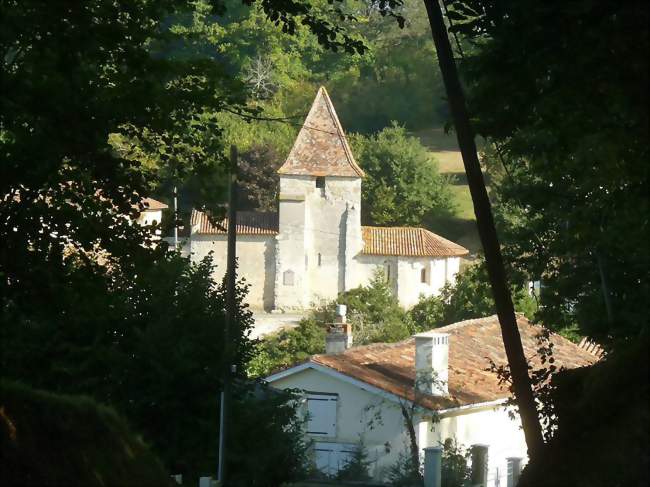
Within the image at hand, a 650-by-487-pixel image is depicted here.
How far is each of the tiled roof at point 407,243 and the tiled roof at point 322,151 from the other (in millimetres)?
4108

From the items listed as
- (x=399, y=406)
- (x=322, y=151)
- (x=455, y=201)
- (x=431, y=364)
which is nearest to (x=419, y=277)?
(x=322, y=151)

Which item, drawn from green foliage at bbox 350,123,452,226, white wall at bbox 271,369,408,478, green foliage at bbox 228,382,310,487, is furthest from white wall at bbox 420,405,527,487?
green foliage at bbox 350,123,452,226

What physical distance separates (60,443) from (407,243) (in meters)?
65.7

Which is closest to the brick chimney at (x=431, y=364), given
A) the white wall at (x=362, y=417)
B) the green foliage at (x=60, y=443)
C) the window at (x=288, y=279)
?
the white wall at (x=362, y=417)

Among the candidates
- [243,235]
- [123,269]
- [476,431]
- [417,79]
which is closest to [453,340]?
[476,431]

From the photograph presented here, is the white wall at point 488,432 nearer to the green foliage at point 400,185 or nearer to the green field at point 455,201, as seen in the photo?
the green field at point 455,201

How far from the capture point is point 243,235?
75.1 metres

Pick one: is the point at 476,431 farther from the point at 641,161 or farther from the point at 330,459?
the point at 641,161

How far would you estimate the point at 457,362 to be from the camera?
113 feet

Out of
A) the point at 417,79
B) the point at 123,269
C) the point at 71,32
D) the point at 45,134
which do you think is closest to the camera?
the point at 71,32

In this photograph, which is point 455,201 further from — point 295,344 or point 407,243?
point 295,344

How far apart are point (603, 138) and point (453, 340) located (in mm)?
28378

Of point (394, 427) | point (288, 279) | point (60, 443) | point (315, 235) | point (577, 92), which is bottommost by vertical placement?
point (394, 427)

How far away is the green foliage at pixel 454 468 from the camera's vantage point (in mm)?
24453
